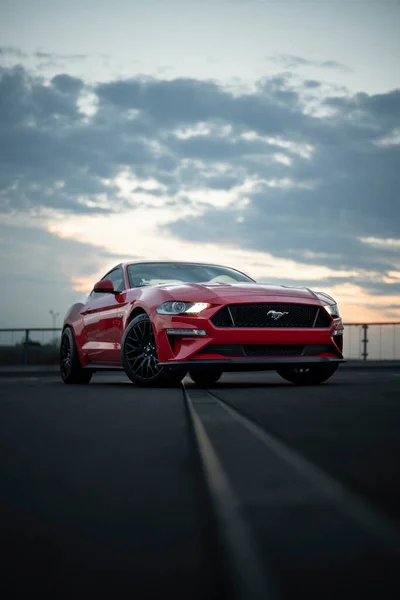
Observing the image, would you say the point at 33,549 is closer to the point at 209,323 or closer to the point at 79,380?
the point at 209,323

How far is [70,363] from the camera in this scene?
11195mm

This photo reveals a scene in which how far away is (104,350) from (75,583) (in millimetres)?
8516

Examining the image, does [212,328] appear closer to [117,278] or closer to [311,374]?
[311,374]

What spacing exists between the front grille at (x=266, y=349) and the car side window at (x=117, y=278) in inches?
75.1

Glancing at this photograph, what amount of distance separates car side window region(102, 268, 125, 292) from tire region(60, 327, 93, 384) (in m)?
0.99

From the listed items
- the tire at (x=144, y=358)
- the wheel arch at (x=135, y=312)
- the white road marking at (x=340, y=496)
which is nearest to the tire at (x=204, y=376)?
the tire at (x=144, y=358)

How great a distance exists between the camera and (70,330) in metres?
11.5

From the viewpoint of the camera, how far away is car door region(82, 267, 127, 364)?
9.81 m

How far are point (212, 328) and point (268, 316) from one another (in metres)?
0.67

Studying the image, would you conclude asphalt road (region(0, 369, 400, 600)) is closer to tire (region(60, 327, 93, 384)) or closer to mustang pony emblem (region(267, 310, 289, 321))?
mustang pony emblem (region(267, 310, 289, 321))

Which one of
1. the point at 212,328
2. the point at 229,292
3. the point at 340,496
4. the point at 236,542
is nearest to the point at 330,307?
the point at 229,292

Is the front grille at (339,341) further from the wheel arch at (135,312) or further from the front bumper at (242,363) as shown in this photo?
the wheel arch at (135,312)

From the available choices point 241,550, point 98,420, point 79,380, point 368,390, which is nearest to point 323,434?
point 98,420

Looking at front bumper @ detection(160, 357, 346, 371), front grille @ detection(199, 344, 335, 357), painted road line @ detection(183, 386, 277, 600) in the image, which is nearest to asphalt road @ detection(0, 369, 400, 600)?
painted road line @ detection(183, 386, 277, 600)
